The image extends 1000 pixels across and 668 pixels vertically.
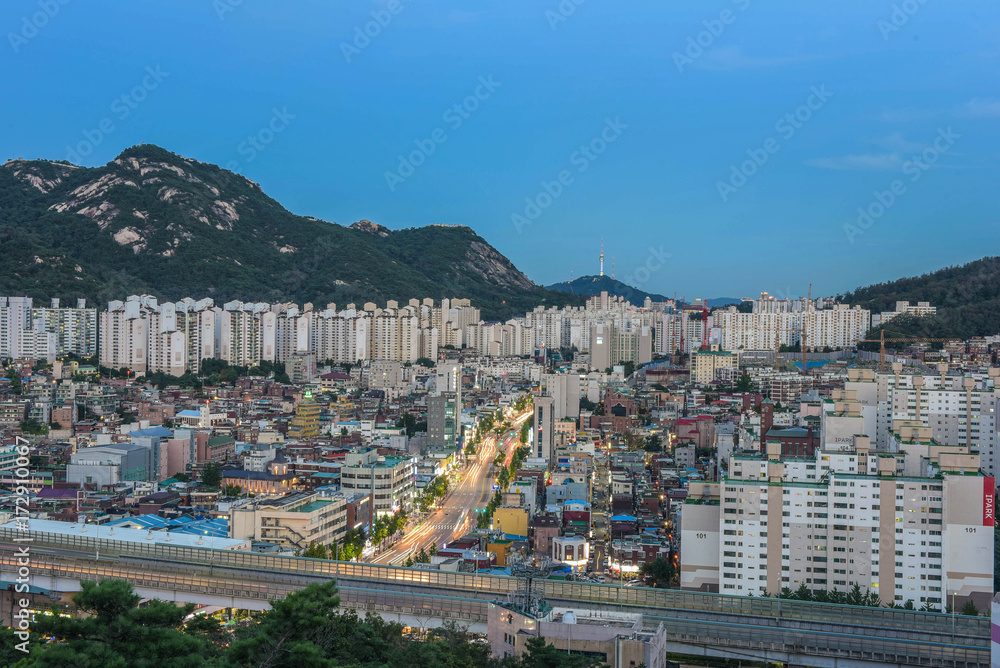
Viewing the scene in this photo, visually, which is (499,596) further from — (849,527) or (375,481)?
(375,481)

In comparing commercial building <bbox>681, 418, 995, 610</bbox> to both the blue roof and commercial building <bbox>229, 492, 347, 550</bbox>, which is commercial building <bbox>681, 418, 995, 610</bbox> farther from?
the blue roof

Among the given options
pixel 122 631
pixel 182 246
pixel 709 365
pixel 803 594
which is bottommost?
pixel 803 594

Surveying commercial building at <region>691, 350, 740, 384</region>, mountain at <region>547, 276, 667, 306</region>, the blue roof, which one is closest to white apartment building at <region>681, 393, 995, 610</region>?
the blue roof

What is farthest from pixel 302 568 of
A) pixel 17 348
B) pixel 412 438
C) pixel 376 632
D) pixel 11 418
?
pixel 17 348

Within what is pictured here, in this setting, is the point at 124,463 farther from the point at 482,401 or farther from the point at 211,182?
the point at 211,182

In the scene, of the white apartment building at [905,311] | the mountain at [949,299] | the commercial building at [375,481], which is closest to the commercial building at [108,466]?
the commercial building at [375,481]

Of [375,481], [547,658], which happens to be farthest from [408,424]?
[547,658]
